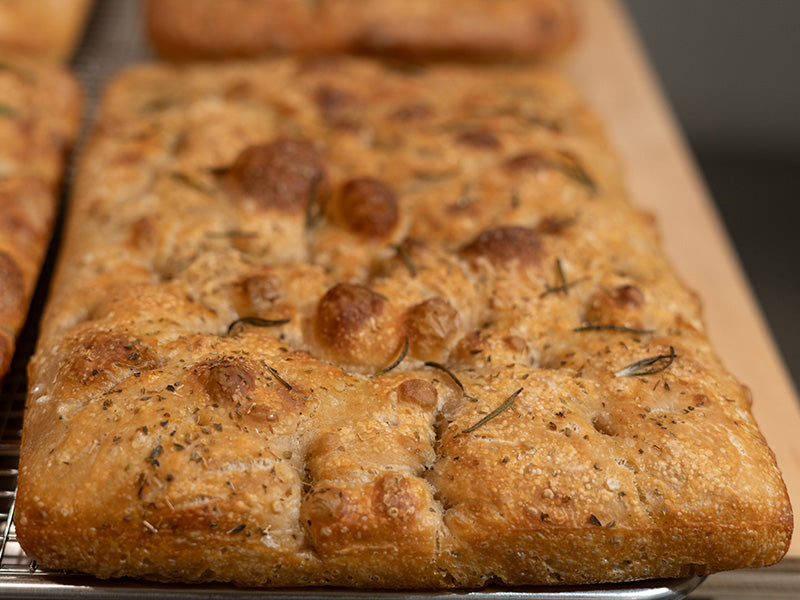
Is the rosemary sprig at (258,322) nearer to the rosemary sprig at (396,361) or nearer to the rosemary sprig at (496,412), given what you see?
the rosemary sprig at (396,361)

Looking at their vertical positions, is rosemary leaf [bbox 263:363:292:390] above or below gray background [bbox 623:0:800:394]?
below

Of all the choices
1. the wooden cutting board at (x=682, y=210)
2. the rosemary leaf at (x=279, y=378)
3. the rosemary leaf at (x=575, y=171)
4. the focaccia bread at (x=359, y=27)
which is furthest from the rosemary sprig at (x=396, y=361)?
the focaccia bread at (x=359, y=27)

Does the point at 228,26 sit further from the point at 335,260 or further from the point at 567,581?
the point at 567,581

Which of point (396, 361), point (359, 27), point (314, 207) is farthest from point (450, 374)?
point (359, 27)

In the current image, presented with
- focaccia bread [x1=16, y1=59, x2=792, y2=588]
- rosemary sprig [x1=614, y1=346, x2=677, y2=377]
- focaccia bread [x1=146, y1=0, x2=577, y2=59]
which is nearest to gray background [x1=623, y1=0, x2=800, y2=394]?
focaccia bread [x1=146, y1=0, x2=577, y2=59]

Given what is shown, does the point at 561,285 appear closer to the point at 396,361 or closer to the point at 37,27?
the point at 396,361

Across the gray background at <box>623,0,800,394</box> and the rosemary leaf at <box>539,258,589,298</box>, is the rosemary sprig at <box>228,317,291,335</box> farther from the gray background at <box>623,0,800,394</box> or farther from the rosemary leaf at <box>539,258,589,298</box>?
the gray background at <box>623,0,800,394</box>

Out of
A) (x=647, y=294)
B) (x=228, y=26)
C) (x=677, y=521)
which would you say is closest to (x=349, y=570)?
(x=677, y=521)
